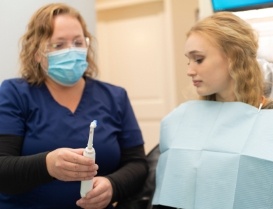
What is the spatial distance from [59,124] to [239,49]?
0.61 metres

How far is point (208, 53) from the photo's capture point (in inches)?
40.5

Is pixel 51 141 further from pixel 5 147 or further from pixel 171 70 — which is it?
pixel 171 70

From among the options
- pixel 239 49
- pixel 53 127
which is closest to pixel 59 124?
pixel 53 127

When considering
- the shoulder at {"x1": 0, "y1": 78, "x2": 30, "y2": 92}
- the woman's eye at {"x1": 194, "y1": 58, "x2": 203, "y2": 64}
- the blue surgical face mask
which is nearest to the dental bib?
the woman's eye at {"x1": 194, "y1": 58, "x2": 203, "y2": 64}

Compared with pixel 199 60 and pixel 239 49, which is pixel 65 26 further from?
pixel 239 49

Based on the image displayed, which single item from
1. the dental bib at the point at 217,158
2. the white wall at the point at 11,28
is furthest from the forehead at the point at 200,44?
the white wall at the point at 11,28

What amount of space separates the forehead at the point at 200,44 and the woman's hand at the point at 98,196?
0.49 meters

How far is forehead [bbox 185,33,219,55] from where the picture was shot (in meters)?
1.03

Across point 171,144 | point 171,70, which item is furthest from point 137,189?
point 171,70

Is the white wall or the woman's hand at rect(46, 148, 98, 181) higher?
the white wall

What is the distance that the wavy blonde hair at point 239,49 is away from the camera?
1028mm

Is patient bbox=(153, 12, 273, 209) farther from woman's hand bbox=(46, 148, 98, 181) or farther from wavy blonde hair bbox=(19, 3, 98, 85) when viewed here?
wavy blonde hair bbox=(19, 3, 98, 85)

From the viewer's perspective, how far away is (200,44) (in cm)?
103

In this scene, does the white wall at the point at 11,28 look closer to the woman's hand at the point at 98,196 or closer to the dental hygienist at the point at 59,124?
the dental hygienist at the point at 59,124
